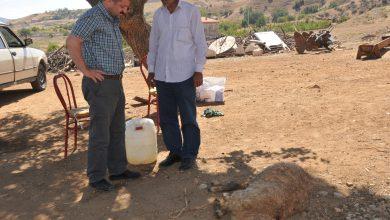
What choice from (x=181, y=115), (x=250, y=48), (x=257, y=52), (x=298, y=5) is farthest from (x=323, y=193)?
(x=298, y=5)

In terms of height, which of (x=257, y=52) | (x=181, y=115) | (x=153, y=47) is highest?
(x=153, y=47)

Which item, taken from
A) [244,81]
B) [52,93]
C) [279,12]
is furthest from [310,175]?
[279,12]

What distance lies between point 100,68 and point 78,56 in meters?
0.24

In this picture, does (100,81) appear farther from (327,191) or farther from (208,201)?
(327,191)

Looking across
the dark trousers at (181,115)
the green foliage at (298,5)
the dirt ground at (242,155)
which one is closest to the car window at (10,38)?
the dirt ground at (242,155)

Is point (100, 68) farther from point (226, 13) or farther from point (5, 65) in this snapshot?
point (226, 13)

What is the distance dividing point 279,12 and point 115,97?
97.3m

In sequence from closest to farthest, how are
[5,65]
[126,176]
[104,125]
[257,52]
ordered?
[104,125] → [126,176] → [5,65] → [257,52]

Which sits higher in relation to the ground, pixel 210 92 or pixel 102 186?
pixel 210 92

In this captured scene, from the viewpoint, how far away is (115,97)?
4.10 m

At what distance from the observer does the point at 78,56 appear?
12.5 feet

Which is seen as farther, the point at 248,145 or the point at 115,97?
the point at 248,145

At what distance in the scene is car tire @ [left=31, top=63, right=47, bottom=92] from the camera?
1092 cm

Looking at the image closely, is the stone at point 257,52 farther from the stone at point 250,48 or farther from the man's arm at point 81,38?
the man's arm at point 81,38
